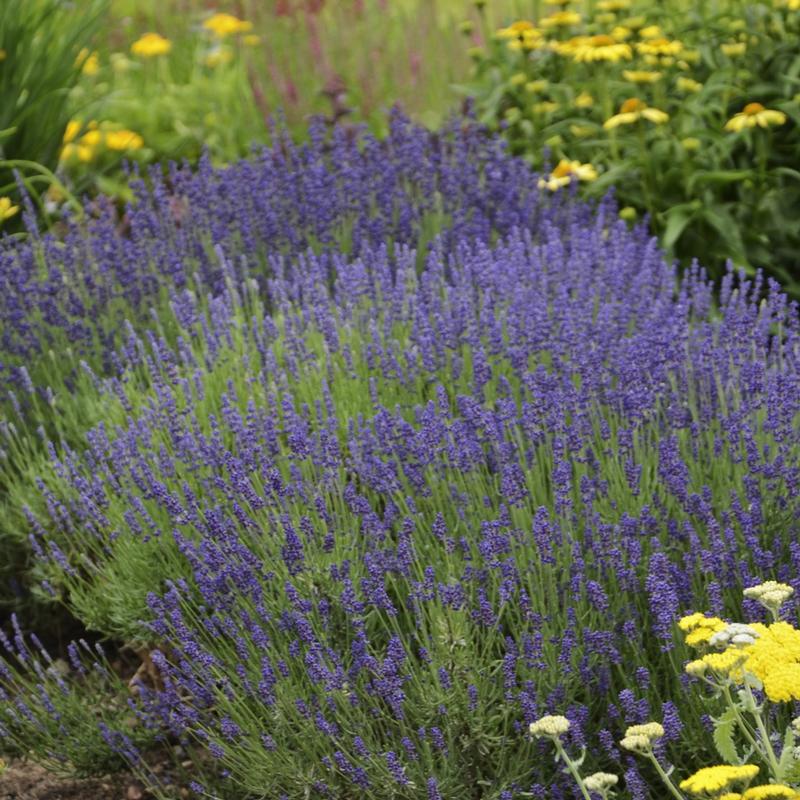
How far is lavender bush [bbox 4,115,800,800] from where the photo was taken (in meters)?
2.56

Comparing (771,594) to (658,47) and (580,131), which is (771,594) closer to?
(658,47)

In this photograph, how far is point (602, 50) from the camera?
16.4 feet

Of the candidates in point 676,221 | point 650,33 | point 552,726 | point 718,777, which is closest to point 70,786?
point 552,726

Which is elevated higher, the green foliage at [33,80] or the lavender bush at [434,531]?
the green foliage at [33,80]

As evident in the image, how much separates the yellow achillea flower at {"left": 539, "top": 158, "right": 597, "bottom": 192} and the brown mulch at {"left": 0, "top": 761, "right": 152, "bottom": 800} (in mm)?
2739

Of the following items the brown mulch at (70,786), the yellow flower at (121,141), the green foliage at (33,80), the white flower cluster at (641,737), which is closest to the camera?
the white flower cluster at (641,737)

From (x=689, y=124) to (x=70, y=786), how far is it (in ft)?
11.2

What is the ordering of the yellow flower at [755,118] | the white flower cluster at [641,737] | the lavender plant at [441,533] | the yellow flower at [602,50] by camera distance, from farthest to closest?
the yellow flower at [602,50] → the yellow flower at [755,118] → the lavender plant at [441,533] → the white flower cluster at [641,737]

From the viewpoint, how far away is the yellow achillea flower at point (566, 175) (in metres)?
4.94

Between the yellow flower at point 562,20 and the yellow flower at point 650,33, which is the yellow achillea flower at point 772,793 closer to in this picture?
→ the yellow flower at point 650,33

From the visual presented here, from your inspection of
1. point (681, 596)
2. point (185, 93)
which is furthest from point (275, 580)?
point (185, 93)

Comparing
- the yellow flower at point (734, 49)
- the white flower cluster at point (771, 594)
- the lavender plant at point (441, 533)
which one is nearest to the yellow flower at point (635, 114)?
the yellow flower at point (734, 49)

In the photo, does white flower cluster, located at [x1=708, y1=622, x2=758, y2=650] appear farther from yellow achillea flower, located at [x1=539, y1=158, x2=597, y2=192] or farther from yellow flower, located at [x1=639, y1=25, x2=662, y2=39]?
yellow flower, located at [x1=639, y1=25, x2=662, y2=39]

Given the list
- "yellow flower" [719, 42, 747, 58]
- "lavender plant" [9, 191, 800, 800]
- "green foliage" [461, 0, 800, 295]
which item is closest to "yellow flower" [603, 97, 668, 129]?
"green foliage" [461, 0, 800, 295]
